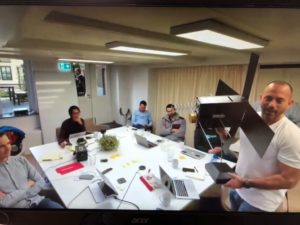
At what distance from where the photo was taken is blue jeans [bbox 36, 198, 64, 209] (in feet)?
2.83

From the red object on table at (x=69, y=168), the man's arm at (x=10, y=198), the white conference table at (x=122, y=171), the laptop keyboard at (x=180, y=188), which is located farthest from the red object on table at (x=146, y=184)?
the man's arm at (x=10, y=198)

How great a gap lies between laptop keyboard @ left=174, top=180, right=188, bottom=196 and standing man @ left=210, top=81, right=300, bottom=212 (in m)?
0.25

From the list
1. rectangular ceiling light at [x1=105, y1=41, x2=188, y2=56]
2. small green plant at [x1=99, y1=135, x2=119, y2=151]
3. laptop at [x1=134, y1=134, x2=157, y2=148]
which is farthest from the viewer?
laptop at [x1=134, y1=134, x2=157, y2=148]

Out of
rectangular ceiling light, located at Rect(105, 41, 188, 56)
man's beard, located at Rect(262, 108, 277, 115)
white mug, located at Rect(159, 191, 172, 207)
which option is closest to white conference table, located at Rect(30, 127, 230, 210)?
white mug, located at Rect(159, 191, 172, 207)

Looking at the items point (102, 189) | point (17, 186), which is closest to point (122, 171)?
point (102, 189)

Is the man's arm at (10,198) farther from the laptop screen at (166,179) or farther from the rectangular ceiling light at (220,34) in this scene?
the rectangular ceiling light at (220,34)

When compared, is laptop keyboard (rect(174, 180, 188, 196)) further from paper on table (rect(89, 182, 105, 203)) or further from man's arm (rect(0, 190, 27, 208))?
man's arm (rect(0, 190, 27, 208))

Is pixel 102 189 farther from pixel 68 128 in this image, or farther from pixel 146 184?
pixel 68 128

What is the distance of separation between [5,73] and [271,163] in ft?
4.33

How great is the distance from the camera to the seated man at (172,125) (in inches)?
40.0

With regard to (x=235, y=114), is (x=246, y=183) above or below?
below

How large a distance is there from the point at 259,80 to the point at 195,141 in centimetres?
46

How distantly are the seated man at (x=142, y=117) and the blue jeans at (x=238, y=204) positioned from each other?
0.59m

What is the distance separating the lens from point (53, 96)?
100 centimetres
